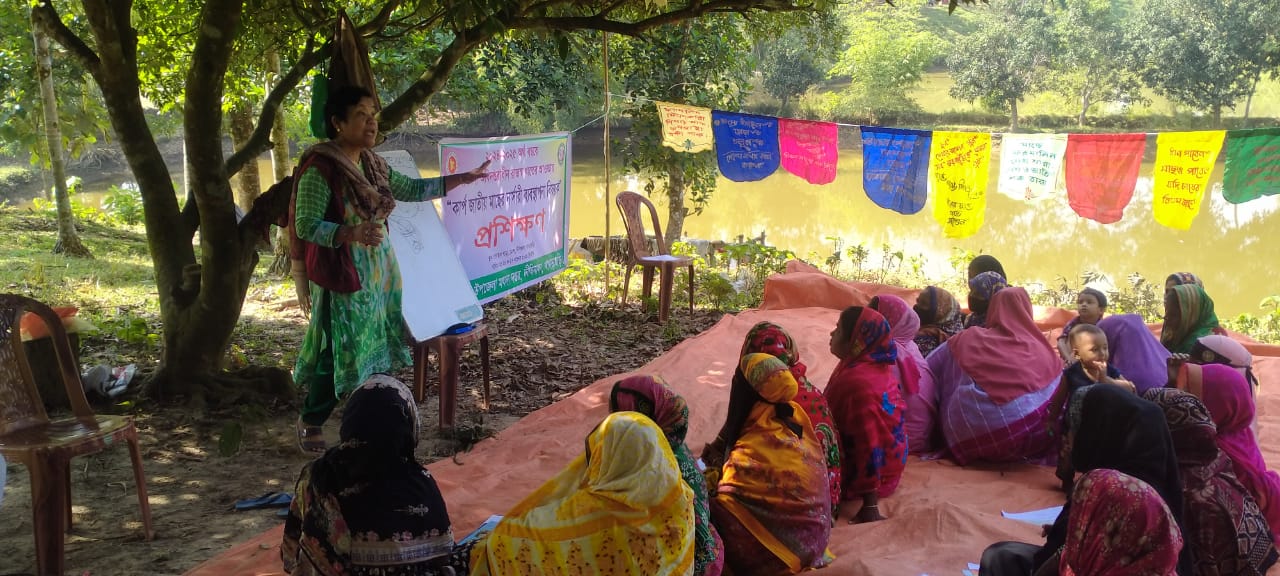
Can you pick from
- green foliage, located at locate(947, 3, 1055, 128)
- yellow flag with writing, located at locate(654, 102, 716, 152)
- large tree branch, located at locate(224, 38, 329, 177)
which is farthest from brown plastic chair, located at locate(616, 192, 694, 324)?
green foliage, located at locate(947, 3, 1055, 128)

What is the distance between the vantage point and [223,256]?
4.03m

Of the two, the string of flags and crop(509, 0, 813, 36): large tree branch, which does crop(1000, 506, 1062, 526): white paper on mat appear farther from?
the string of flags

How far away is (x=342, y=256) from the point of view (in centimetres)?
318

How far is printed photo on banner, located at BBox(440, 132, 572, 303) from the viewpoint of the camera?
493 centimetres

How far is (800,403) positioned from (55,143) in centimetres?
827

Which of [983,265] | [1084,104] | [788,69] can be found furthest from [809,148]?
[1084,104]

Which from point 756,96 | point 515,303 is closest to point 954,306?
point 515,303

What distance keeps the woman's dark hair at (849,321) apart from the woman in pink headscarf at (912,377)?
403 mm

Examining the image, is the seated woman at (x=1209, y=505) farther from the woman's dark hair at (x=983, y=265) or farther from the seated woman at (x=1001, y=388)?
the woman's dark hair at (x=983, y=265)

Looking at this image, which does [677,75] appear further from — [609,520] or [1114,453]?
[609,520]

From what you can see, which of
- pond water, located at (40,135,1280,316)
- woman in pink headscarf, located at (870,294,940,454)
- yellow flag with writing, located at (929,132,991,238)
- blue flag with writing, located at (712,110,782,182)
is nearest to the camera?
woman in pink headscarf, located at (870,294,940,454)

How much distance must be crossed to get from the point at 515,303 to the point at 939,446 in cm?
402

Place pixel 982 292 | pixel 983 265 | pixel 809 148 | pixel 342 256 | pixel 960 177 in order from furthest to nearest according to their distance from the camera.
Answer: pixel 809 148
pixel 960 177
pixel 983 265
pixel 982 292
pixel 342 256

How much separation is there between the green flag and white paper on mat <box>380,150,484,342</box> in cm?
471
